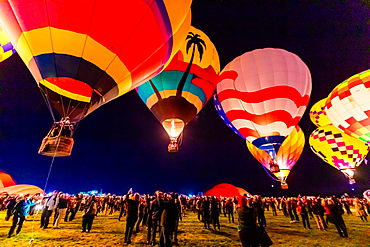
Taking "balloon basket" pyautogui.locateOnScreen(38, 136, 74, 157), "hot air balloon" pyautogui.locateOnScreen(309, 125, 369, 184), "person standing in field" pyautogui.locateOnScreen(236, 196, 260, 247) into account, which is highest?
"hot air balloon" pyautogui.locateOnScreen(309, 125, 369, 184)

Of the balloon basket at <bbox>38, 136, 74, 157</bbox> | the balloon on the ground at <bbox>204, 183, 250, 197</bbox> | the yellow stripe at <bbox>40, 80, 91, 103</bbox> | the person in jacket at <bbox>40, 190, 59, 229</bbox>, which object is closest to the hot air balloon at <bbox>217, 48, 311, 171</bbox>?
the yellow stripe at <bbox>40, 80, 91, 103</bbox>

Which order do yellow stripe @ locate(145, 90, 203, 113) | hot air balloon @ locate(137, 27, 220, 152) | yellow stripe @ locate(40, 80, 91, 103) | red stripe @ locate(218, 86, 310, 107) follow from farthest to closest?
red stripe @ locate(218, 86, 310, 107) < yellow stripe @ locate(145, 90, 203, 113) < hot air balloon @ locate(137, 27, 220, 152) < yellow stripe @ locate(40, 80, 91, 103)

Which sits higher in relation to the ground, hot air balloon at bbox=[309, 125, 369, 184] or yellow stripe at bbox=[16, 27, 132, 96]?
hot air balloon at bbox=[309, 125, 369, 184]

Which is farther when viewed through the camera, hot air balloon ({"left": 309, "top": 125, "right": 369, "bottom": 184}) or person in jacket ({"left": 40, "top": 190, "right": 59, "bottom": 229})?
hot air balloon ({"left": 309, "top": 125, "right": 369, "bottom": 184})

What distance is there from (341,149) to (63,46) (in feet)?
56.5

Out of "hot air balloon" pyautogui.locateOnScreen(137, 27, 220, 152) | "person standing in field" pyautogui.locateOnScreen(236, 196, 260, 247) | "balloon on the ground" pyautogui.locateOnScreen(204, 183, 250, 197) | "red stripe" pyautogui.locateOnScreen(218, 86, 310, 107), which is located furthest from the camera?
"balloon on the ground" pyautogui.locateOnScreen(204, 183, 250, 197)

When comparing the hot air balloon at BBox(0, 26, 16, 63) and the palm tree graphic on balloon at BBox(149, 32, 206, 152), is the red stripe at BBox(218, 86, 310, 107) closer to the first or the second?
the palm tree graphic on balloon at BBox(149, 32, 206, 152)

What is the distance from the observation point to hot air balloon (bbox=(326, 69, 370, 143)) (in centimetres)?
1013

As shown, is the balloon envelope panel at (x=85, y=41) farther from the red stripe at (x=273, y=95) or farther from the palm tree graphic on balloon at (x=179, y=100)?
the red stripe at (x=273, y=95)

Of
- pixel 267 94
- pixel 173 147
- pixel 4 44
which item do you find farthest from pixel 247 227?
pixel 4 44

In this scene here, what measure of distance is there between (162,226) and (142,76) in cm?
377

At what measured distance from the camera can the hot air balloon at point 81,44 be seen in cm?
366

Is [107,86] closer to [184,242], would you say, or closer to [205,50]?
[184,242]

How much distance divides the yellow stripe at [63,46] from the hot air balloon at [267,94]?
7212mm
